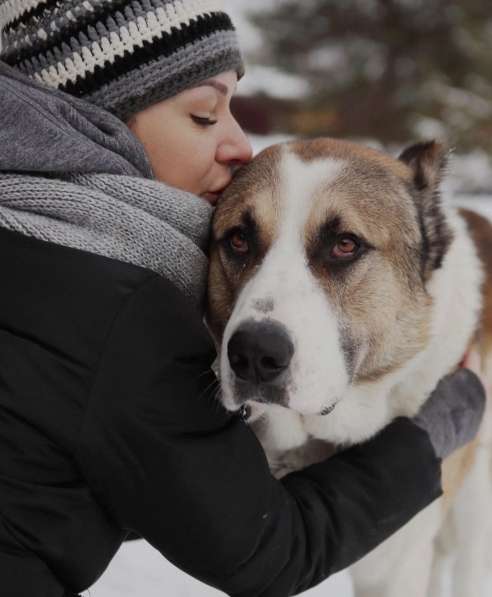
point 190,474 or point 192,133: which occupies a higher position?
point 192,133

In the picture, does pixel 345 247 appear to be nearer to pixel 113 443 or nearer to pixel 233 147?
pixel 233 147

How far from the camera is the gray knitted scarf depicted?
1474 mm

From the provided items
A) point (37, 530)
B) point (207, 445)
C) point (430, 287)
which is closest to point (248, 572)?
point (207, 445)

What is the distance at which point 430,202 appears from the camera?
210 cm

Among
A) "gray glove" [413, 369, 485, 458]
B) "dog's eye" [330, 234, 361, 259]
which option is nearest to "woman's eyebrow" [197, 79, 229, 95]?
"dog's eye" [330, 234, 361, 259]

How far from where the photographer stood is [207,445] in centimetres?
153

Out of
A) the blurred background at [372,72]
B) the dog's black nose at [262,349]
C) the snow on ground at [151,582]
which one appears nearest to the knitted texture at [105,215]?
the dog's black nose at [262,349]

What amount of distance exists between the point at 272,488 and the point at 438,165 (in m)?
1.03

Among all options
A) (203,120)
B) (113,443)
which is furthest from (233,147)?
(113,443)

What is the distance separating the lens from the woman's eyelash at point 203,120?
184cm

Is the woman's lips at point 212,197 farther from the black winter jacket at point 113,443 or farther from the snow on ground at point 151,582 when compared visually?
the snow on ground at point 151,582

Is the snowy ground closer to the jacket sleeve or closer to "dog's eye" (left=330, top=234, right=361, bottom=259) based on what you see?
the jacket sleeve

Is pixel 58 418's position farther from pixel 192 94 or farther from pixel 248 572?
pixel 192 94

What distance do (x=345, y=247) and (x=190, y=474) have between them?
675mm
